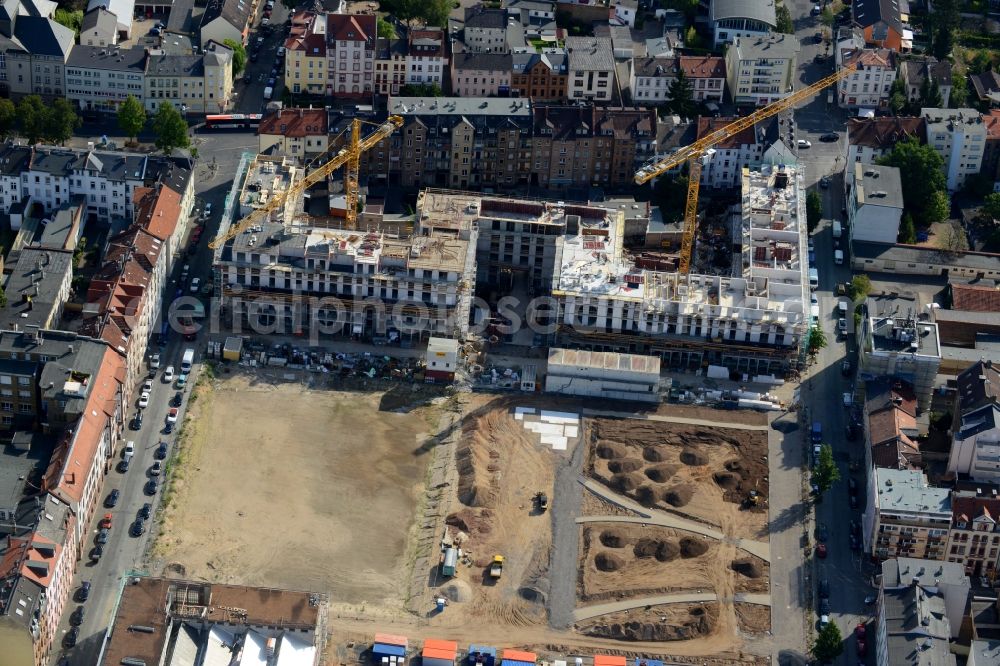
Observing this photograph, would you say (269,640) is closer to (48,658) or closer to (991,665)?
(48,658)

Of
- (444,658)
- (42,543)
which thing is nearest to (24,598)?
(42,543)

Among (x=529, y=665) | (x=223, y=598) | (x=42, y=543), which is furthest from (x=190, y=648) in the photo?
(x=529, y=665)

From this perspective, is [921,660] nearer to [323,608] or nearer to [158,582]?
[323,608]

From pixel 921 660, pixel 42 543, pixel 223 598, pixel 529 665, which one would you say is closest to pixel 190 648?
pixel 223 598

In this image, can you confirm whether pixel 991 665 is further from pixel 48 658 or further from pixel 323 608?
pixel 48 658

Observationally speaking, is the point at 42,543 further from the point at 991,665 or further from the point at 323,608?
the point at 991,665

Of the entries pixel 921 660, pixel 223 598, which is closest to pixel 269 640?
pixel 223 598
